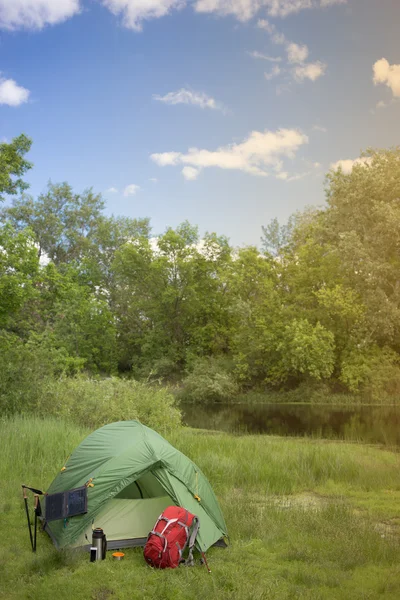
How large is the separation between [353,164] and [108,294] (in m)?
21.3

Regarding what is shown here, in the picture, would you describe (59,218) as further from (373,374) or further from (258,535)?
(258,535)

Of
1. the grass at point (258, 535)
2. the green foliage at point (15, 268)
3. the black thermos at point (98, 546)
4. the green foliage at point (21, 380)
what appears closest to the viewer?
the grass at point (258, 535)

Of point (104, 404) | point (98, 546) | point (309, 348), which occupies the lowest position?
point (98, 546)

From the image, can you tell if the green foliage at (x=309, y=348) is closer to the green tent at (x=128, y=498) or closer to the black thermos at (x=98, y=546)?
the green tent at (x=128, y=498)

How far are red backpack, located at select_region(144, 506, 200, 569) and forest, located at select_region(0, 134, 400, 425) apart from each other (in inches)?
435

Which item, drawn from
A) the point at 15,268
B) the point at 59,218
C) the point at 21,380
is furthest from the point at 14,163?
the point at 59,218

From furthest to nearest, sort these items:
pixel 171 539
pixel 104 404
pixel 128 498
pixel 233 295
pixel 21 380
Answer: pixel 233 295, pixel 104 404, pixel 21 380, pixel 128 498, pixel 171 539

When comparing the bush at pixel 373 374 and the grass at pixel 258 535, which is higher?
the bush at pixel 373 374

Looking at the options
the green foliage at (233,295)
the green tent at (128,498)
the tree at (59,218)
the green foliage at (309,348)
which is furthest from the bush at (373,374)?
the green tent at (128,498)

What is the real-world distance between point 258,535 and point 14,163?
15041 millimetres

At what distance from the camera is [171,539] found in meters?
6.13

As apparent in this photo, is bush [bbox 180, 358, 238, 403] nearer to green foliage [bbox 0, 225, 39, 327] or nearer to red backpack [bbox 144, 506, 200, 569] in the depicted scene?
green foliage [bbox 0, 225, 39, 327]

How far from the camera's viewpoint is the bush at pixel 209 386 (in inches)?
1328

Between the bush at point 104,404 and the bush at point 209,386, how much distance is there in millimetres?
15812
